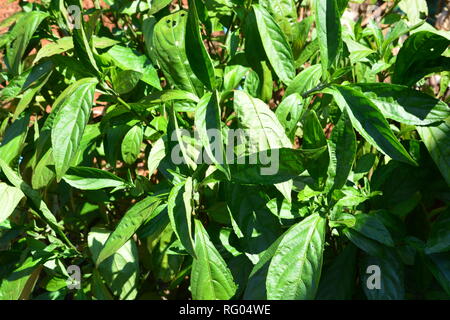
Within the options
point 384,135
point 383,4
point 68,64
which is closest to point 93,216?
point 68,64

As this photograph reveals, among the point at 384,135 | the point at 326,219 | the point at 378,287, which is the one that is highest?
the point at 384,135

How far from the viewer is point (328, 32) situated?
1.07m

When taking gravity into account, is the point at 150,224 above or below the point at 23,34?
below

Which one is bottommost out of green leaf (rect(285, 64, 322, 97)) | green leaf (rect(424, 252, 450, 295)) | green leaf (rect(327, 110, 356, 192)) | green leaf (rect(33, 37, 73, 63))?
green leaf (rect(424, 252, 450, 295))

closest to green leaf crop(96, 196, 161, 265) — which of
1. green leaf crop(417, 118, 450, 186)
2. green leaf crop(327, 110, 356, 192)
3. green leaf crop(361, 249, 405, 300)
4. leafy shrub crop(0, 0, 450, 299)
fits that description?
leafy shrub crop(0, 0, 450, 299)

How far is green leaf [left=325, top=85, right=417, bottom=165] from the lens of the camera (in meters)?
0.97

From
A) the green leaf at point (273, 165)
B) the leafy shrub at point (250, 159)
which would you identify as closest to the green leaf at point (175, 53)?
the leafy shrub at point (250, 159)

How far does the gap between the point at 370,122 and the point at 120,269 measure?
2.40ft

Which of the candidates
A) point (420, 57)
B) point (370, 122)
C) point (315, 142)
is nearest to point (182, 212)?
point (315, 142)

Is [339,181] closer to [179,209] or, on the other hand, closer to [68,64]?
[179,209]

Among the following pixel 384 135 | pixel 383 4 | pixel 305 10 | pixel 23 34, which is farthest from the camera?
pixel 383 4

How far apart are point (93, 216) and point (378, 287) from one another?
0.90 m

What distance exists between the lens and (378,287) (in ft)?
3.66

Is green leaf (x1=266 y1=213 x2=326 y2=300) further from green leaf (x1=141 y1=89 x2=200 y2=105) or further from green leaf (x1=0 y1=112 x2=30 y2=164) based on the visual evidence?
green leaf (x1=0 y1=112 x2=30 y2=164)
